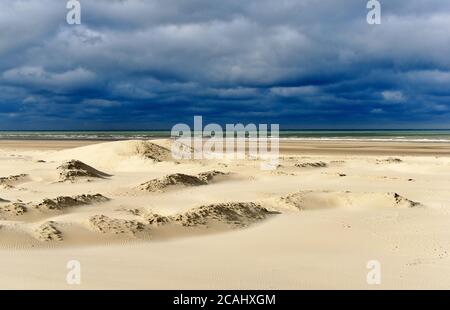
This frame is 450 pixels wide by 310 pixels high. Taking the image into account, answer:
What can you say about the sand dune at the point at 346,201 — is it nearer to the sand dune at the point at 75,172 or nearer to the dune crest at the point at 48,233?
the dune crest at the point at 48,233

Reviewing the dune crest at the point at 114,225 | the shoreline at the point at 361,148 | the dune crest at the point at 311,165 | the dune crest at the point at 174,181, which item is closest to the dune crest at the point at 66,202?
the dune crest at the point at 114,225

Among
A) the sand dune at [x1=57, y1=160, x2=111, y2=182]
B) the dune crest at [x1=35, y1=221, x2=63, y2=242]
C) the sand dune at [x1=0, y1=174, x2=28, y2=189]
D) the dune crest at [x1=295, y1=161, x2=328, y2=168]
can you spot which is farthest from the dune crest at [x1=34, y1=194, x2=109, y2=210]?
the dune crest at [x1=295, y1=161, x2=328, y2=168]

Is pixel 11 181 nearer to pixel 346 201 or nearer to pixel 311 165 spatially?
pixel 346 201

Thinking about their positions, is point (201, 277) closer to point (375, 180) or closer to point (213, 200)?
point (213, 200)

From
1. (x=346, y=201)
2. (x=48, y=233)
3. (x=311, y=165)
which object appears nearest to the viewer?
(x=48, y=233)

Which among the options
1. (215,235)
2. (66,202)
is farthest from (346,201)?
(66,202)

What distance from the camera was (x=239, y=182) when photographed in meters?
17.0

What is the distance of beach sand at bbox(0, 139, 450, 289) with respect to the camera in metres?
6.39

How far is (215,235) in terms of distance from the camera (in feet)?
29.4

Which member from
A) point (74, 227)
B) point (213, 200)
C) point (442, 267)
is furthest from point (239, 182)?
point (442, 267)

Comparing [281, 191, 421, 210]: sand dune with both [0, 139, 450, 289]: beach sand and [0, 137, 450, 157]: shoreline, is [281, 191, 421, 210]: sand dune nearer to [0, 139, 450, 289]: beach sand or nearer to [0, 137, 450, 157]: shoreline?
[0, 139, 450, 289]: beach sand

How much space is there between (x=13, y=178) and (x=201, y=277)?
35.8ft

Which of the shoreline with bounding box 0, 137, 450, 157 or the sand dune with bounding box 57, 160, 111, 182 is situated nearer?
the sand dune with bounding box 57, 160, 111, 182

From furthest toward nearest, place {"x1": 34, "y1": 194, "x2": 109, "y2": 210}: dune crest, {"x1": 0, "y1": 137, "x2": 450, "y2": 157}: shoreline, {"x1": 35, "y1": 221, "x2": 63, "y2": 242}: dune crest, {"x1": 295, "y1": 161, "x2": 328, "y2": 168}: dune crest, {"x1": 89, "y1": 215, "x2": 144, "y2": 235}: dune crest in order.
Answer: {"x1": 0, "y1": 137, "x2": 450, "y2": 157}: shoreline
{"x1": 295, "y1": 161, "x2": 328, "y2": 168}: dune crest
{"x1": 34, "y1": 194, "x2": 109, "y2": 210}: dune crest
{"x1": 89, "y1": 215, "x2": 144, "y2": 235}: dune crest
{"x1": 35, "y1": 221, "x2": 63, "y2": 242}: dune crest
